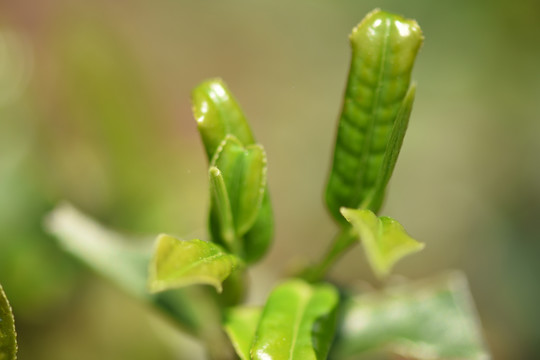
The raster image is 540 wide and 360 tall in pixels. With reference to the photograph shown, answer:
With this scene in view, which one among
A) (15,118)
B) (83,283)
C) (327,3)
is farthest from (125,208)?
(327,3)

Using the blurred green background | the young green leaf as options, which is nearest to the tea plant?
the young green leaf

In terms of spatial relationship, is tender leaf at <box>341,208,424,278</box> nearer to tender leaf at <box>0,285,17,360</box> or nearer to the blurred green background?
tender leaf at <box>0,285,17,360</box>

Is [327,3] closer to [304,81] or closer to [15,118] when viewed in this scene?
[304,81]

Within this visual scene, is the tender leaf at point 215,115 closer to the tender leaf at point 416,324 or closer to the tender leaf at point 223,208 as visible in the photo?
the tender leaf at point 223,208

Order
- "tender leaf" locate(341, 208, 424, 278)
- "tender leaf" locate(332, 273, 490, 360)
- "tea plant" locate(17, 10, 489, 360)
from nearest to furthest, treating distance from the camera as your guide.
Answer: "tender leaf" locate(341, 208, 424, 278) < "tea plant" locate(17, 10, 489, 360) < "tender leaf" locate(332, 273, 490, 360)

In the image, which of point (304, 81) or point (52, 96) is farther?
point (304, 81)

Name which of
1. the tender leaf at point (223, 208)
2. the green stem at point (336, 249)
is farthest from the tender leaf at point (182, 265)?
the green stem at point (336, 249)
